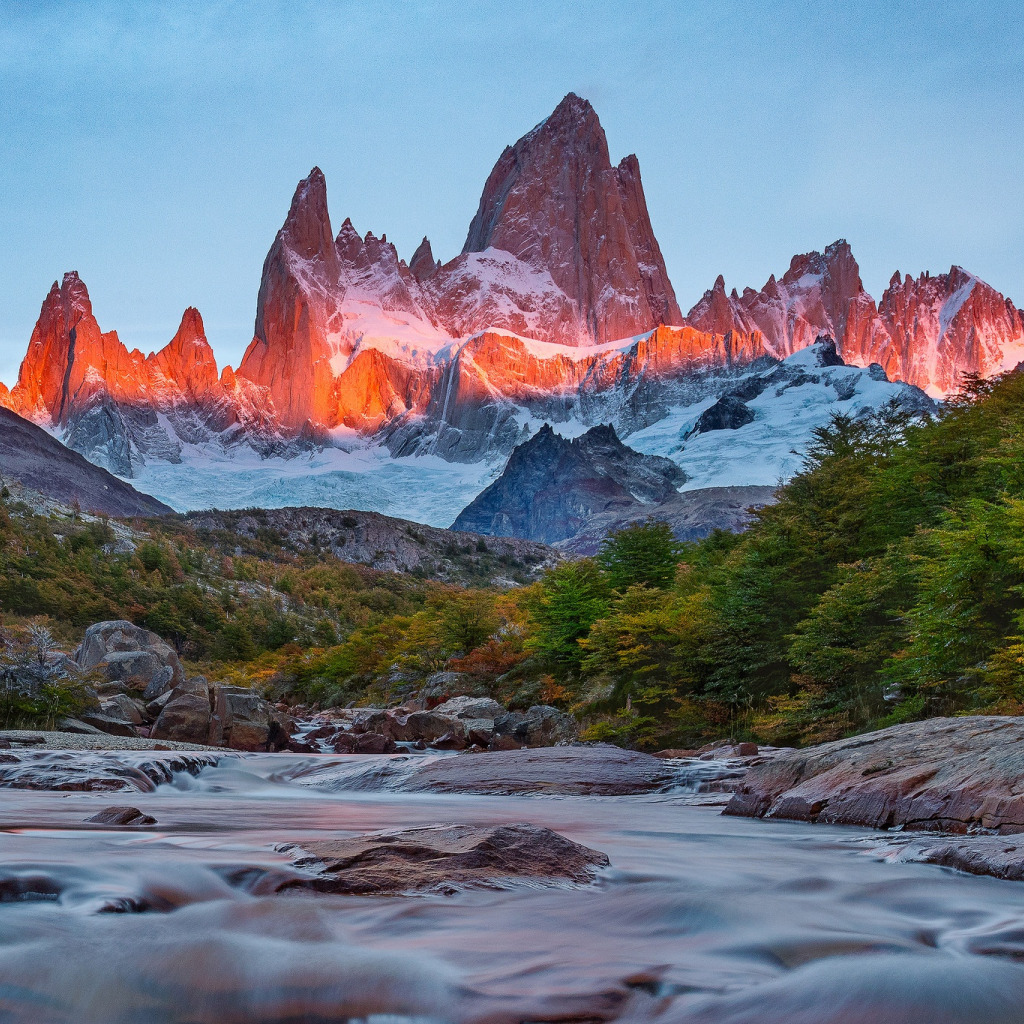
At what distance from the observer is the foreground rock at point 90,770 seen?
486 inches

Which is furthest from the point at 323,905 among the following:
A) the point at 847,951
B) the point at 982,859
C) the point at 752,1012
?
the point at 982,859

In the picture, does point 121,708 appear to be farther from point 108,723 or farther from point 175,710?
point 108,723

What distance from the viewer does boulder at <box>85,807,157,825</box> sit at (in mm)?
8492

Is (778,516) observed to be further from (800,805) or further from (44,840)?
(44,840)

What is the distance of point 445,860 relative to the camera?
6.44 m

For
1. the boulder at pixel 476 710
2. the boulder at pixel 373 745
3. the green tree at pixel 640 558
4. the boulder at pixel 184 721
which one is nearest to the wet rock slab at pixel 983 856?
the boulder at pixel 373 745

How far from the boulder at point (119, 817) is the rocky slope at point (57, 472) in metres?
122

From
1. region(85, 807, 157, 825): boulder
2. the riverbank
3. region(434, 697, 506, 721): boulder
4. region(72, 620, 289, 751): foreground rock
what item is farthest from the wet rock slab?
region(72, 620, 289, 751): foreground rock

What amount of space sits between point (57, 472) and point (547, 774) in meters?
134

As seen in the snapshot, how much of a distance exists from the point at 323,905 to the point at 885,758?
25.1ft

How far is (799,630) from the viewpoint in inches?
796

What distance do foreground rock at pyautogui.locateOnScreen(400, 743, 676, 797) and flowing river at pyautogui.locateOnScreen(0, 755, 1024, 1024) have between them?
227 inches

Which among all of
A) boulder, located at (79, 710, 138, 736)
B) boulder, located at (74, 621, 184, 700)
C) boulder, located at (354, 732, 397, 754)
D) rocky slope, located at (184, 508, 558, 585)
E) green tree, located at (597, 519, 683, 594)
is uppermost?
rocky slope, located at (184, 508, 558, 585)

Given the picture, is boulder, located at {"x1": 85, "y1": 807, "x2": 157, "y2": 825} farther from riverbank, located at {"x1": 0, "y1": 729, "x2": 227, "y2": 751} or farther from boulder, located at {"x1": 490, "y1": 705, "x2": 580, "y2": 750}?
boulder, located at {"x1": 490, "y1": 705, "x2": 580, "y2": 750}
